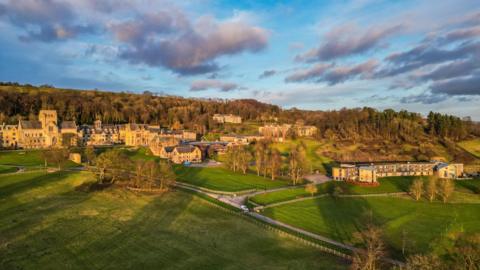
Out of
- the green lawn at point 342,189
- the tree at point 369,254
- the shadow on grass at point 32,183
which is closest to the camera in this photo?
the tree at point 369,254

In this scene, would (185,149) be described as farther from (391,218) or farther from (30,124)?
(391,218)

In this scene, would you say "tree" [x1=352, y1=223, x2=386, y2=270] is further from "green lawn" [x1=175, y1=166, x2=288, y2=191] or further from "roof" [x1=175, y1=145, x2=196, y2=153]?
"roof" [x1=175, y1=145, x2=196, y2=153]

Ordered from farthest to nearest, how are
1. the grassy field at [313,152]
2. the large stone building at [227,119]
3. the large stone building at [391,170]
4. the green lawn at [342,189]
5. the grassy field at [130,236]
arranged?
the large stone building at [227,119] < the grassy field at [313,152] < the large stone building at [391,170] < the green lawn at [342,189] < the grassy field at [130,236]

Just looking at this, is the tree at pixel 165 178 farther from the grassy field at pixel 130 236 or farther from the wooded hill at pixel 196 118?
the wooded hill at pixel 196 118

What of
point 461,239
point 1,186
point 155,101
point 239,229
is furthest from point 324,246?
point 155,101

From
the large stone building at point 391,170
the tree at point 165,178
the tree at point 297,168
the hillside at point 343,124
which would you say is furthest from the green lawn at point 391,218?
the hillside at point 343,124

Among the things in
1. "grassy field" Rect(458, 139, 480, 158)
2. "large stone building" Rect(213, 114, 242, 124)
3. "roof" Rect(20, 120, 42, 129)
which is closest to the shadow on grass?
"roof" Rect(20, 120, 42, 129)
